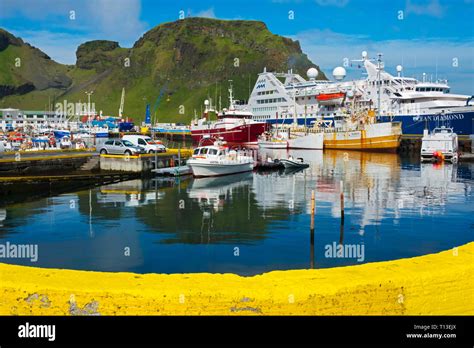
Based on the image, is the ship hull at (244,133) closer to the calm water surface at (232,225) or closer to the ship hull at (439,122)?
A: the ship hull at (439,122)

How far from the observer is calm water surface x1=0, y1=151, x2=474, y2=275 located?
16109 millimetres

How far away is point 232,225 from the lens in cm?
2189

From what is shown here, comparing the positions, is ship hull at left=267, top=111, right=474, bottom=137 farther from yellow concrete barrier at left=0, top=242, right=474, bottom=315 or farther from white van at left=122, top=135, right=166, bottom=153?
yellow concrete barrier at left=0, top=242, right=474, bottom=315

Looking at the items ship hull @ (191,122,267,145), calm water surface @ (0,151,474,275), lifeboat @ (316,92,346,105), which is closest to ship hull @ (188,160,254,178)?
calm water surface @ (0,151,474,275)

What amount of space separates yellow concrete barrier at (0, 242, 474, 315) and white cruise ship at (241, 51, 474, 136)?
2996 inches

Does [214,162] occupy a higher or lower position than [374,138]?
lower

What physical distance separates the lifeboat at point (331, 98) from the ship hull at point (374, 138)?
71.5 ft

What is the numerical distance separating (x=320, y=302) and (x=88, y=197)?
26322 mm

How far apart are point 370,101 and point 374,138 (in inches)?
461

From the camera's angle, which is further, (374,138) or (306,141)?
(306,141)

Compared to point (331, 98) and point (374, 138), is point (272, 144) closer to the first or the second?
point (374, 138)

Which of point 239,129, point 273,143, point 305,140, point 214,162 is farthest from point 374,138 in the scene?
point 214,162

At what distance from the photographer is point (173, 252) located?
1686 cm

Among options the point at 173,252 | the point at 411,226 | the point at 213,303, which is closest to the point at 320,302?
the point at 213,303
